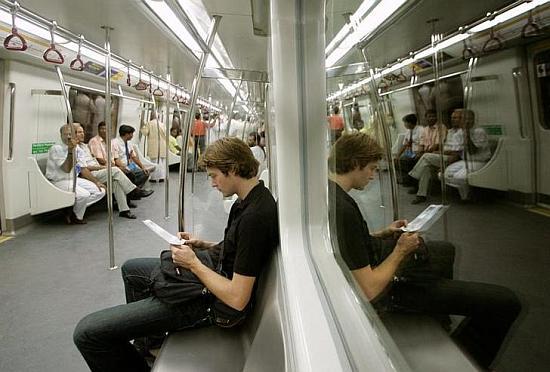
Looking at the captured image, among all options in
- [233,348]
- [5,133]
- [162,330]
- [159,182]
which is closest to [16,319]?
[162,330]

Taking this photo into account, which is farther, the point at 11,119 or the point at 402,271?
the point at 11,119

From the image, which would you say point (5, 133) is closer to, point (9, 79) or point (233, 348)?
point (9, 79)

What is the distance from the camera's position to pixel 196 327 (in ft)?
5.04

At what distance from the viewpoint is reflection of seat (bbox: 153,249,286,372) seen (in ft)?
3.81

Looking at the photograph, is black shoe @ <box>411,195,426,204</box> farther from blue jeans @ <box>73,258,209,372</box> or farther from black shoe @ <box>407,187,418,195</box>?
blue jeans @ <box>73,258,209,372</box>

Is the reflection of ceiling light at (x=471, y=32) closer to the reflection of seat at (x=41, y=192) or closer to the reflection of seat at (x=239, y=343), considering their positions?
the reflection of seat at (x=239, y=343)

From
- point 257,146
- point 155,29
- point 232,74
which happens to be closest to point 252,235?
point 232,74

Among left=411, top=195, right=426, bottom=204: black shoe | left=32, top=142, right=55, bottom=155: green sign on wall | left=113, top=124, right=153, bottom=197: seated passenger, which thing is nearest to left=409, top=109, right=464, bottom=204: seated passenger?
left=411, top=195, right=426, bottom=204: black shoe

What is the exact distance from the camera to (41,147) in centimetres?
479

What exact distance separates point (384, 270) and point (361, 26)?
0.70 metres

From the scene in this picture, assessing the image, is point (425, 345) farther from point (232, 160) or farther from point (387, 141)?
point (232, 160)

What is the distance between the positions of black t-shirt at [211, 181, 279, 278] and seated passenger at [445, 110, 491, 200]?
3.26 feet

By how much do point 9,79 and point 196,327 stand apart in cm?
404

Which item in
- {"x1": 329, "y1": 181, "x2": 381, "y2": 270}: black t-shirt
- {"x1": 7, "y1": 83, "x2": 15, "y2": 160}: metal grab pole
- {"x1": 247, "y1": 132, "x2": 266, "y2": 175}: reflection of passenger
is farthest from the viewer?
{"x1": 7, "y1": 83, "x2": 15, "y2": 160}: metal grab pole
